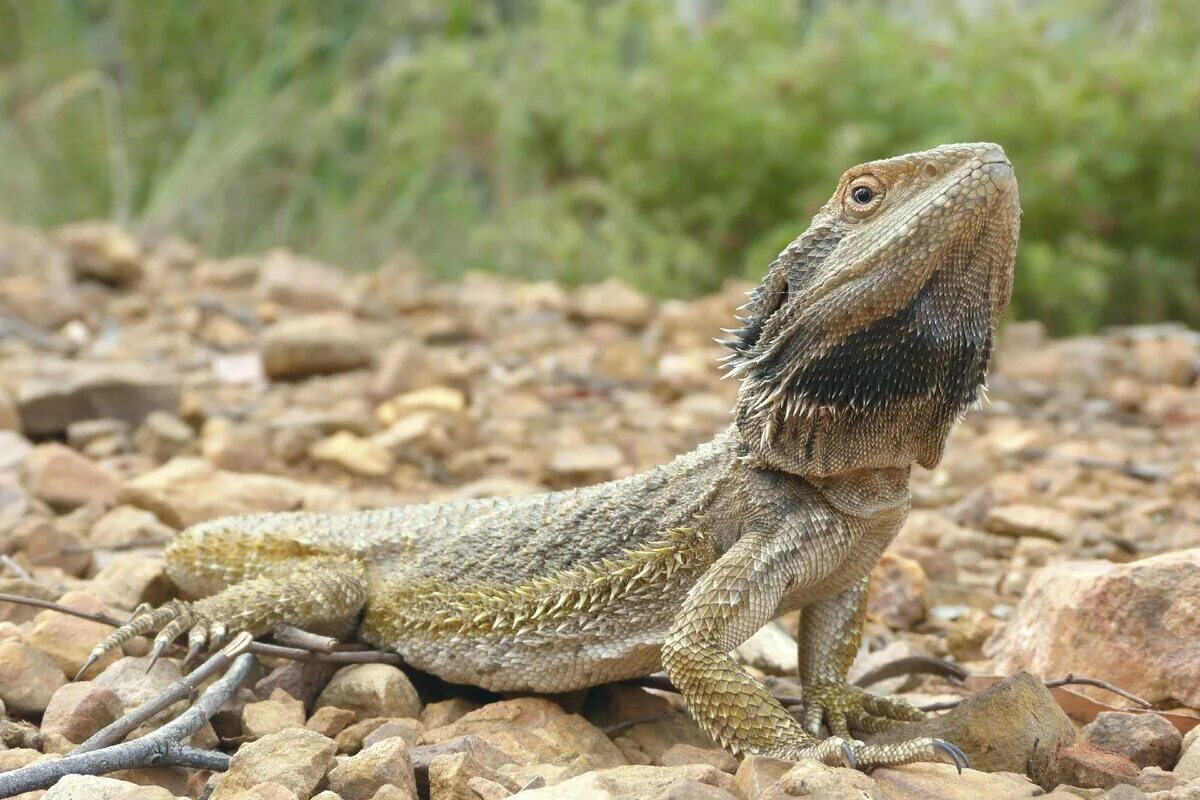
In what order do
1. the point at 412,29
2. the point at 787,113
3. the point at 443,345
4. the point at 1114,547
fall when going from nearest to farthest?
the point at 1114,547, the point at 443,345, the point at 787,113, the point at 412,29

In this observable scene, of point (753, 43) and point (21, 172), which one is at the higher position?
point (753, 43)

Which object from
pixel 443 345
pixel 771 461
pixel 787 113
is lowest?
pixel 443 345

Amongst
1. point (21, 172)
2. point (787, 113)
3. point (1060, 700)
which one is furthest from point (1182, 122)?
point (21, 172)

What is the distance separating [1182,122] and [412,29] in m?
7.89

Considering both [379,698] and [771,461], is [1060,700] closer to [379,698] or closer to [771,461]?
[771,461]

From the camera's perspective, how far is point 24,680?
3.10 metres

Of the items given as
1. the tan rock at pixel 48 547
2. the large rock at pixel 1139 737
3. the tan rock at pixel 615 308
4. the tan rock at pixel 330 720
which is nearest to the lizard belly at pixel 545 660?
the tan rock at pixel 330 720

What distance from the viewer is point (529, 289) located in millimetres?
9836

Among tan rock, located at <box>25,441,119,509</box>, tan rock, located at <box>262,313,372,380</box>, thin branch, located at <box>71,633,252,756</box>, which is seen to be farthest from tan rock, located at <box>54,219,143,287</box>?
thin branch, located at <box>71,633,252,756</box>

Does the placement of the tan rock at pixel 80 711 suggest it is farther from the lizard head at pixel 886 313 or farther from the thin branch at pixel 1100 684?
the thin branch at pixel 1100 684

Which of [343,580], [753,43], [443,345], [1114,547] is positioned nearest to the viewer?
[343,580]

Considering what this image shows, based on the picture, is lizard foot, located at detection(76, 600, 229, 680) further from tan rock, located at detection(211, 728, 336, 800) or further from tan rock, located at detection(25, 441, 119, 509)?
tan rock, located at detection(25, 441, 119, 509)

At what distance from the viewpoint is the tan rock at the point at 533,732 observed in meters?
3.12

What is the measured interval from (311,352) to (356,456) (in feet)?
4.61
